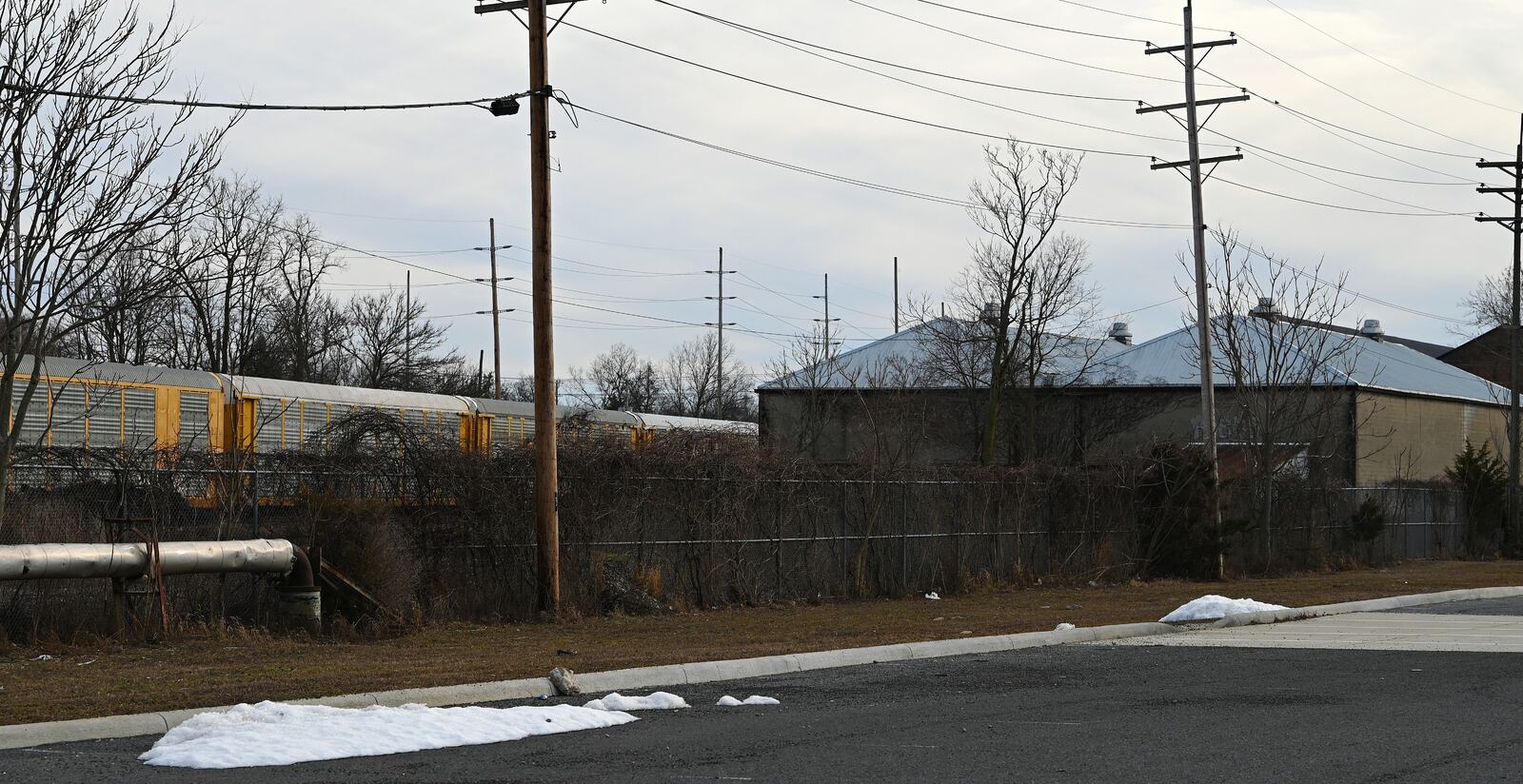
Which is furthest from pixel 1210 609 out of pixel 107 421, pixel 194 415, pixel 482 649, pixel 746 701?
pixel 194 415

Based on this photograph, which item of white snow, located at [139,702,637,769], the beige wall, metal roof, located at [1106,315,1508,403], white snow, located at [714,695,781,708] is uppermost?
metal roof, located at [1106,315,1508,403]

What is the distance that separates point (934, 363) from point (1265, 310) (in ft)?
40.3

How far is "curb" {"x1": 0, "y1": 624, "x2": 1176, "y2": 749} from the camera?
9.96 metres

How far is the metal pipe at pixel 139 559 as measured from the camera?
49.7 feet

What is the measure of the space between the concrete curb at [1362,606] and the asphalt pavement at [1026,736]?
599cm

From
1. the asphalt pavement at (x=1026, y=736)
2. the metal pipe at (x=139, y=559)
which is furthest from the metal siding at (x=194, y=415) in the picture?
the asphalt pavement at (x=1026, y=736)

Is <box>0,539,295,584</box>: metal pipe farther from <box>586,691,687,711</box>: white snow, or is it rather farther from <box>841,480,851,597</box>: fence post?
<box>841,480,851,597</box>: fence post

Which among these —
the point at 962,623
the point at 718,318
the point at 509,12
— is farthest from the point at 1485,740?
the point at 718,318

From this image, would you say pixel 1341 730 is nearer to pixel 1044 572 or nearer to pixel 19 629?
pixel 19 629

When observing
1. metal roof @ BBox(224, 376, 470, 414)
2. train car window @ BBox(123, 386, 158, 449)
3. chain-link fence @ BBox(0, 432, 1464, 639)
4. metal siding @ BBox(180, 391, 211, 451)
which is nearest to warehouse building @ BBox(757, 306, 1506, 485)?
chain-link fence @ BBox(0, 432, 1464, 639)

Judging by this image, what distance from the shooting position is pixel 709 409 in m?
99.9

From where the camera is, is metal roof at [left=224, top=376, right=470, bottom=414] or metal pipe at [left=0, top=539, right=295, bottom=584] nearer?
metal pipe at [left=0, top=539, right=295, bottom=584]

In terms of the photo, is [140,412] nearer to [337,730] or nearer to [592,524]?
[592,524]

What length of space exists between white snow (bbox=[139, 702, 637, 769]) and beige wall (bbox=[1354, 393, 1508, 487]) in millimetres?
41853
